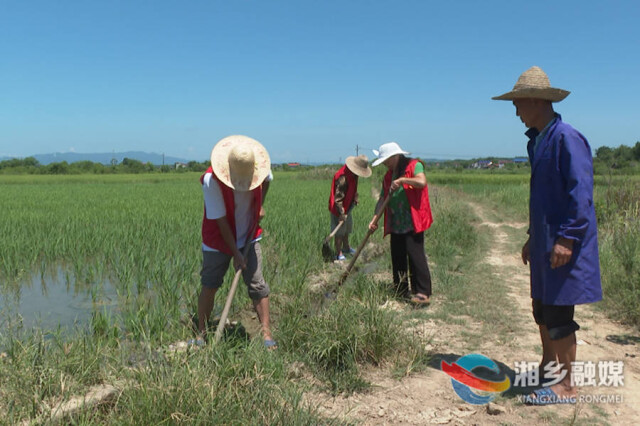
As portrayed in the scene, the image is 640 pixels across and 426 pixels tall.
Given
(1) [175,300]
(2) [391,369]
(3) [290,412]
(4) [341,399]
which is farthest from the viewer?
(1) [175,300]

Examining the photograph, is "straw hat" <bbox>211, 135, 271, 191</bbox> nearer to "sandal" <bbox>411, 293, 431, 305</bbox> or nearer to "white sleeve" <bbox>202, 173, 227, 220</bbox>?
"white sleeve" <bbox>202, 173, 227, 220</bbox>

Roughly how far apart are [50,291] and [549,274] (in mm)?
4158

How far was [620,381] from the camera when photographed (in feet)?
8.13

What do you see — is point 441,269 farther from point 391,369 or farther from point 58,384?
point 58,384

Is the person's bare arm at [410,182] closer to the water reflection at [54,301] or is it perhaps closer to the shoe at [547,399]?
the shoe at [547,399]

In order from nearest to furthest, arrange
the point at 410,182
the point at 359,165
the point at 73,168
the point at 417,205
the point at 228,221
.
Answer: the point at 228,221
the point at 410,182
the point at 417,205
the point at 359,165
the point at 73,168

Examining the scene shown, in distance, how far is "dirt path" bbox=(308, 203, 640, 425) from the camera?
216 cm

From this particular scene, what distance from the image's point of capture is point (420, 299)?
3814 mm

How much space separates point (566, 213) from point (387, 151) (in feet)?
5.88

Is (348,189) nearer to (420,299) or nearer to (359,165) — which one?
(359,165)

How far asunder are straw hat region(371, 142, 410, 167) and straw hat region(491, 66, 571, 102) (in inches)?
53.9

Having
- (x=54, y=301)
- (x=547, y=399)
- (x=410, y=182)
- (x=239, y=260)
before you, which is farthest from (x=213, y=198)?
(x=54, y=301)

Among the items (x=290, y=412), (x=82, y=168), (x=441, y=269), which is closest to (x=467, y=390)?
(x=290, y=412)

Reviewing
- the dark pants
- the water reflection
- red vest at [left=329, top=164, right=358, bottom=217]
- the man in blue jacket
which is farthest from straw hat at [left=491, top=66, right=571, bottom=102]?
red vest at [left=329, top=164, right=358, bottom=217]
